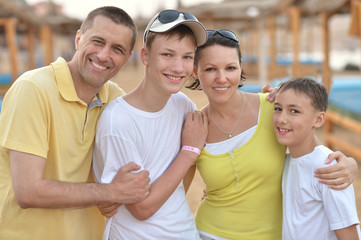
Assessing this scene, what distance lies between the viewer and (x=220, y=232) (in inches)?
82.6

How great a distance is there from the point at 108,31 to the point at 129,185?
86cm

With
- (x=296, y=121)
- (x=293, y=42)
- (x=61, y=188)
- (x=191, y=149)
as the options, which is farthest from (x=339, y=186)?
(x=293, y=42)

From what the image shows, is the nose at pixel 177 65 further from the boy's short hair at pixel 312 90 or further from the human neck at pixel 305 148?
the human neck at pixel 305 148

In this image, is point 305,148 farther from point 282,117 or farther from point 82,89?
point 82,89

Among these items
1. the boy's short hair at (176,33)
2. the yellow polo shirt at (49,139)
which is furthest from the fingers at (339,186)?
the yellow polo shirt at (49,139)

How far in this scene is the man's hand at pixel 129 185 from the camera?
1.83 meters

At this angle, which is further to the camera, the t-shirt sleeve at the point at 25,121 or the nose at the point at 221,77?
the nose at the point at 221,77

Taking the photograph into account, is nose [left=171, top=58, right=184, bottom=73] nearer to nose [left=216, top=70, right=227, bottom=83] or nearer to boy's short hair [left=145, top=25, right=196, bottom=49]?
boy's short hair [left=145, top=25, right=196, bottom=49]

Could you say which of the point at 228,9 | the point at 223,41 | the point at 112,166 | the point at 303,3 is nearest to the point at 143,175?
the point at 112,166

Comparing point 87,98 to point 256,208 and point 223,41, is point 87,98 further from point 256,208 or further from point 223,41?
point 256,208

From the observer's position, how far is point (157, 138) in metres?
1.99

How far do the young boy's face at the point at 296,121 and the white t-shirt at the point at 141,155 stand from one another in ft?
1.82

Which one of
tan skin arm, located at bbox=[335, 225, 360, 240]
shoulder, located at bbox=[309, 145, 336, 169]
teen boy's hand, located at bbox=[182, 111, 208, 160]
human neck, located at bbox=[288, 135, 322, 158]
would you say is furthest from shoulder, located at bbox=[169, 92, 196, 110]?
tan skin arm, located at bbox=[335, 225, 360, 240]

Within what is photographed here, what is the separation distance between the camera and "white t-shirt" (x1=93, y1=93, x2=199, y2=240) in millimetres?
1868
